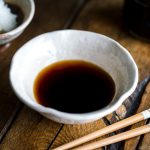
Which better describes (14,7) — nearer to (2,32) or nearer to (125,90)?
(2,32)

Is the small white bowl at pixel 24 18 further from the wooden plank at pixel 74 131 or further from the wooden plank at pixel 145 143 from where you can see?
the wooden plank at pixel 145 143

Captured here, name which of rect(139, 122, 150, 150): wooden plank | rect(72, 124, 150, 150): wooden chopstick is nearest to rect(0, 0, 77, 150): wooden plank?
rect(72, 124, 150, 150): wooden chopstick

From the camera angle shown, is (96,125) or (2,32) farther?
(2,32)

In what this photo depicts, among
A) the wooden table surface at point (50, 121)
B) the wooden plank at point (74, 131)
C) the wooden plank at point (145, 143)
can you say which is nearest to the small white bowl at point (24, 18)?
the wooden table surface at point (50, 121)

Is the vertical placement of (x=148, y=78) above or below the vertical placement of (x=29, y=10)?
below

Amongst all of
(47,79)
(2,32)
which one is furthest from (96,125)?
(2,32)

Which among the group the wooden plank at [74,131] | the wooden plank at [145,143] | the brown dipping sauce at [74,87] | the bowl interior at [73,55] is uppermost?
the bowl interior at [73,55]
